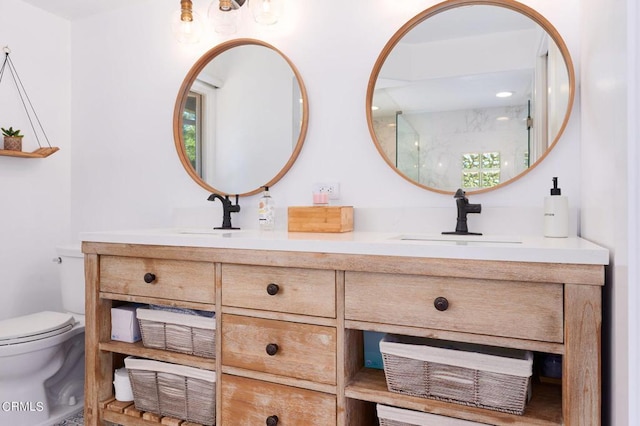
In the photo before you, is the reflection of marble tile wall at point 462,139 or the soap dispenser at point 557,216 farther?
the reflection of marble tile wall at point 462,139

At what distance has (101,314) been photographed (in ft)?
5.85

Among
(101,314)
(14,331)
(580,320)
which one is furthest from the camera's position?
(14,331)

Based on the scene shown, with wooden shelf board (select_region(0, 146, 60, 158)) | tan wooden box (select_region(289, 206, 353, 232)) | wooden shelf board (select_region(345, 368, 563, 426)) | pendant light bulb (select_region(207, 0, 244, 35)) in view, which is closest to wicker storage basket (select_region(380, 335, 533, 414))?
wooden shelf board (select_region(345, 368, 563, 426))

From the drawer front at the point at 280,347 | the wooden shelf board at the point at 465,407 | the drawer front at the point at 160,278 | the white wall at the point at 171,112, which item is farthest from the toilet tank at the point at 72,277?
the wooden shelf board at the point at 465,407

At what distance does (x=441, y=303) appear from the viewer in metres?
1.20

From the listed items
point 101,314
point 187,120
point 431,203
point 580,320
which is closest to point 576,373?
point 580,320

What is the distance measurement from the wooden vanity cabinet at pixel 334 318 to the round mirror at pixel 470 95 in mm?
656

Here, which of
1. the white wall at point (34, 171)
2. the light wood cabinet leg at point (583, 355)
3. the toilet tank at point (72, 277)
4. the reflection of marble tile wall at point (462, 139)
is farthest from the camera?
the white wall at point (34, 171)

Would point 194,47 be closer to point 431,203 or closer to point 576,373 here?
point 431,203

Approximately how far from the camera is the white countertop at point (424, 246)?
1077 millimetres

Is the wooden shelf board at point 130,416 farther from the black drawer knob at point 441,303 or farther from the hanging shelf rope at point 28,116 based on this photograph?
the hanging shelf rope at point 28,116

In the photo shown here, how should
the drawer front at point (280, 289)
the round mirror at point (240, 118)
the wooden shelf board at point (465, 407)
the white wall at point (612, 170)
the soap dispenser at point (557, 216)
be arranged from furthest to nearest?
the round mirror at point (240, 118), the soap dispenser at point (557, 216), the drawer front at point (280, 289), the wooden shelf board at point (465, 407), the white wall at point (612, 170)

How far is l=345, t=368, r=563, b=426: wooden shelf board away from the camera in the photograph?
1159 mm

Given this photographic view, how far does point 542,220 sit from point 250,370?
121 cm
